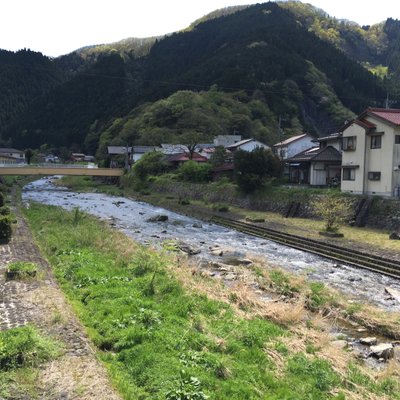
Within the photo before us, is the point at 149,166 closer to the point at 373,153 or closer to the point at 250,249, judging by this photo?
the point at 373,153

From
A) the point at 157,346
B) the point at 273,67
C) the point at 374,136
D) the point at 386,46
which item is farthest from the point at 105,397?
the point at 386,46

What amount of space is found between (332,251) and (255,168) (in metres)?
18.5

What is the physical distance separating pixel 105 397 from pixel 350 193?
26425 millimetres

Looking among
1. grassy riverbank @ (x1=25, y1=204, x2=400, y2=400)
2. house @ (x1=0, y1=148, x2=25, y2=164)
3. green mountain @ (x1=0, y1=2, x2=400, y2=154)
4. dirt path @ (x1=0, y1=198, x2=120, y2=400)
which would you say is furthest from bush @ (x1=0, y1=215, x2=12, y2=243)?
house @ (x1=0, y1=148, x2=25, y2=164)

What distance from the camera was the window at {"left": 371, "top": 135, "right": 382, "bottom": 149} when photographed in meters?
28.0

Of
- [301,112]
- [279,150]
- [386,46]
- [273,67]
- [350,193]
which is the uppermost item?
[386,46]

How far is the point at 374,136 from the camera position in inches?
1123

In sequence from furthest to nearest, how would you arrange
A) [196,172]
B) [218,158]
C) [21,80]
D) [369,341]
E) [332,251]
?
[21,80] → [218,158] → [196,172] → [332,251] → [369,341]

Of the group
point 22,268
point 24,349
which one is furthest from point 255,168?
point 24,349

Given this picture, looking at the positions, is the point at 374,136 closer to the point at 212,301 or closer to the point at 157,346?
the point at 212,301

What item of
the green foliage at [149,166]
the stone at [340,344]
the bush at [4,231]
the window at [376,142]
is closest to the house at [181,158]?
the green foliage at [149,166]

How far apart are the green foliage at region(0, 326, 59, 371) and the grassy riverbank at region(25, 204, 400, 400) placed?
0.99 metres

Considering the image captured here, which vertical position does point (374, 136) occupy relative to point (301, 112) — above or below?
below

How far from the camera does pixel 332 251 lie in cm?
2069
